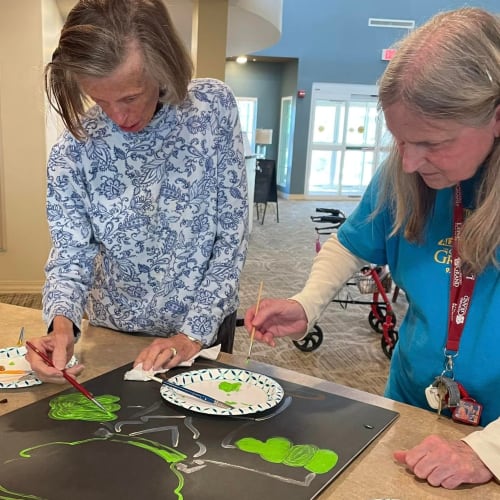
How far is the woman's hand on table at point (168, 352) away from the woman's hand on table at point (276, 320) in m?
0.14

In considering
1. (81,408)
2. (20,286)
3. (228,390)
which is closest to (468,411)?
(228,390)

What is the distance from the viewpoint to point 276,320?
113 cm

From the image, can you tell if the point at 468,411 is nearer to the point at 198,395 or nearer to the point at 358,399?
the point at 358,399

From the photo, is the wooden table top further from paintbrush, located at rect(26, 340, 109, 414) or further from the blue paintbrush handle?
the blue paintbrush handle

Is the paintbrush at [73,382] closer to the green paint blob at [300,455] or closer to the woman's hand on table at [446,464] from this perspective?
the green paint blob at [300,455]

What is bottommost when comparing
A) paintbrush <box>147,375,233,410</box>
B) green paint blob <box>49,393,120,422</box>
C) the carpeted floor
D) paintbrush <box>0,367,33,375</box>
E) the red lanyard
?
the carpeted floor

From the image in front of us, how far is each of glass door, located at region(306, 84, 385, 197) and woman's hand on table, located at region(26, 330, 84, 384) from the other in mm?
9966

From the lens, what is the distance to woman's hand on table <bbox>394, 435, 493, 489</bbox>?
806 mm

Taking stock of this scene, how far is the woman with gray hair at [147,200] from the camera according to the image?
1.11 m

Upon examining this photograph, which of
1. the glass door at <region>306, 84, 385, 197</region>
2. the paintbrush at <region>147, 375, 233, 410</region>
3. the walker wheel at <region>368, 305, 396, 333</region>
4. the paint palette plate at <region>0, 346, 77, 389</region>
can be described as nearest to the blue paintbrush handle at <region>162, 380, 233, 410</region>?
the paintbrush at <region>147, 375, 233, 410</region>

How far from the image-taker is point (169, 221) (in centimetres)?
122

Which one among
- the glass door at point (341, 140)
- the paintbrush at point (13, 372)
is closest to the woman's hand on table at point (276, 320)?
the paintbrush at point (13, 372)

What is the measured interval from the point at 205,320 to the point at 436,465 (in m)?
0.55

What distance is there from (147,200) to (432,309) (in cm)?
60
